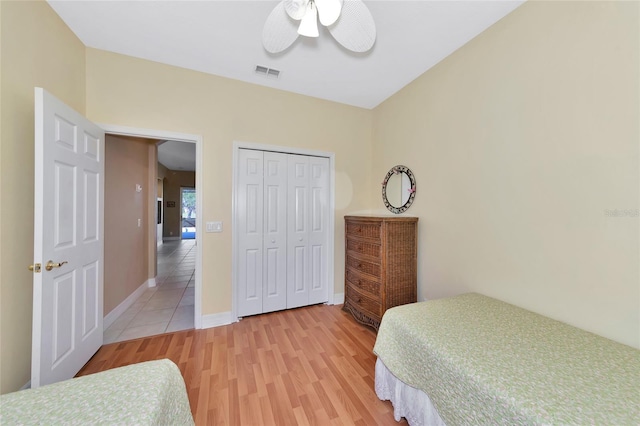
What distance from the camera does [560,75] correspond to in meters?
1.43

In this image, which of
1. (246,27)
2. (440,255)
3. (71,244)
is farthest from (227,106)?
(440,255)

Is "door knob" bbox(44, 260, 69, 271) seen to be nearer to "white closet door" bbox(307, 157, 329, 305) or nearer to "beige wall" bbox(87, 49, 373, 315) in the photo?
"beige wall" bbox(87, 49, 373, 315)

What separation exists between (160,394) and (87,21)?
269 cm

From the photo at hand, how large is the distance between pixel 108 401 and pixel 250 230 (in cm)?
191

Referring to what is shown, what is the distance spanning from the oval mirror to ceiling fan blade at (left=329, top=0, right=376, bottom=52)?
1429 mm

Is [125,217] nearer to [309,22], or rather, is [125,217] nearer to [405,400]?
[309,22]

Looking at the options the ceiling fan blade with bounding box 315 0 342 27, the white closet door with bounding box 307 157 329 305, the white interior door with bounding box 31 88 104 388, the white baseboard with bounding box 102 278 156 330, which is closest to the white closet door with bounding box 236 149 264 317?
the white closet door with bounding box 307 157 329 305

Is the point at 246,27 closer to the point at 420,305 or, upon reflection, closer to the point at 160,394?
the point at 160,394

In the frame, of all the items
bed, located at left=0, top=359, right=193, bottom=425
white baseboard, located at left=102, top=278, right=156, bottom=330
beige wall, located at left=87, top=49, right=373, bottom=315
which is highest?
beige wall, located at left=87, top=49, right=373, bottom=315

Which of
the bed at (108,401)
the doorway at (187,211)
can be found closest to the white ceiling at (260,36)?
the bed at (108,401)

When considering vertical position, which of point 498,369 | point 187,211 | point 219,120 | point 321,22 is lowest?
point 498,369

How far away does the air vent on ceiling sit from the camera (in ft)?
7.81

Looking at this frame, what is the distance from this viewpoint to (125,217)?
297 cm

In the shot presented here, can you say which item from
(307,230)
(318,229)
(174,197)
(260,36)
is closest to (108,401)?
(307,230)
